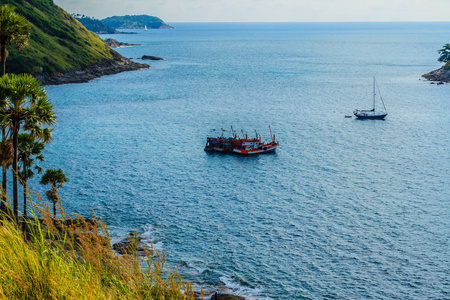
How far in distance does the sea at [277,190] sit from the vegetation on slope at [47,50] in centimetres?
A: 2481

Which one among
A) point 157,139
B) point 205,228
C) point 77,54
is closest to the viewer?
point 205,228

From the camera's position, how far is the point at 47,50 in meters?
171

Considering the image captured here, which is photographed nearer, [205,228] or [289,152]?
[205,228]

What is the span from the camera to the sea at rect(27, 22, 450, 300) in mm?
Answer: 46156

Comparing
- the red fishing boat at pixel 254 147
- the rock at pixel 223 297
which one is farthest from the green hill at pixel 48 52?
the rock at pixel 223 297

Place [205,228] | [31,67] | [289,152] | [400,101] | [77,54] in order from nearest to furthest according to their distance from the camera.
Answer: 1. [205,228]
2. [289,152]
3. [400,101]
4. [31,67]
5. [77,54]

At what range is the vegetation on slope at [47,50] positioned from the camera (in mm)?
155000

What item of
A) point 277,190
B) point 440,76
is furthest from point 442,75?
point 277,190

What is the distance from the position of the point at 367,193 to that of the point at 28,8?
609ft

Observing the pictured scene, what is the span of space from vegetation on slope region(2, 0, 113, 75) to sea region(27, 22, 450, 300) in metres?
24.8

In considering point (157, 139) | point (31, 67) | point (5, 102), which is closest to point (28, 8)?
point (31, 67)

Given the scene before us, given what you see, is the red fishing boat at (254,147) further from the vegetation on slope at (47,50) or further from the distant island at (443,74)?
the distant island at (443,74)

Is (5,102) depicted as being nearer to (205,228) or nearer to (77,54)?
(205,228)

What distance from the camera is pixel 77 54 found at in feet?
604
